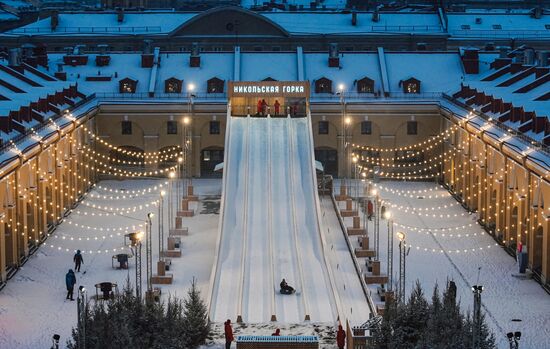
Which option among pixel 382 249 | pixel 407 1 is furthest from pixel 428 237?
pixel 407 1

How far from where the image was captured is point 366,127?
95.2 metres

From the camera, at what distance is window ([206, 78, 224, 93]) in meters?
96.1

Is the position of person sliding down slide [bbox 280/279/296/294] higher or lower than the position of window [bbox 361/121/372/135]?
lower

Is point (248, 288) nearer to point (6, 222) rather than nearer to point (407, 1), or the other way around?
point (6, 222)

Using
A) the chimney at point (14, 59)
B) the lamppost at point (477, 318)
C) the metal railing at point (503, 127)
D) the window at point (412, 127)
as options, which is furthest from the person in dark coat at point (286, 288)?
the window at point (412, 127)

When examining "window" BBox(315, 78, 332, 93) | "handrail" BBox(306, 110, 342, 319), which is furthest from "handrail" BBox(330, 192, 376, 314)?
"window" BBox(315, 78, 332, 93)

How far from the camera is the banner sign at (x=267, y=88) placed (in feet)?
300

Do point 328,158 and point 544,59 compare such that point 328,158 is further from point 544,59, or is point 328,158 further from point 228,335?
point 228,335

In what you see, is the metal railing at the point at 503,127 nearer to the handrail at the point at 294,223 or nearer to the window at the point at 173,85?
the handrail at the point at 294,223

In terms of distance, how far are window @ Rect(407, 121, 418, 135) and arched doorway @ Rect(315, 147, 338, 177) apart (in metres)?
5.32

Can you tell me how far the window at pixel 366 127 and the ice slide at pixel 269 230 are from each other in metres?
7.59

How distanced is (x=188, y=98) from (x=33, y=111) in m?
20.2

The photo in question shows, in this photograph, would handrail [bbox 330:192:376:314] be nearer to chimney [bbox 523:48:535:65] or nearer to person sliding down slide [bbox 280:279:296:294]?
person sliding down slide [bbox 280:279:296:294]

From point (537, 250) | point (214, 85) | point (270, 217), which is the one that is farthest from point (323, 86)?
point (537, 250)
